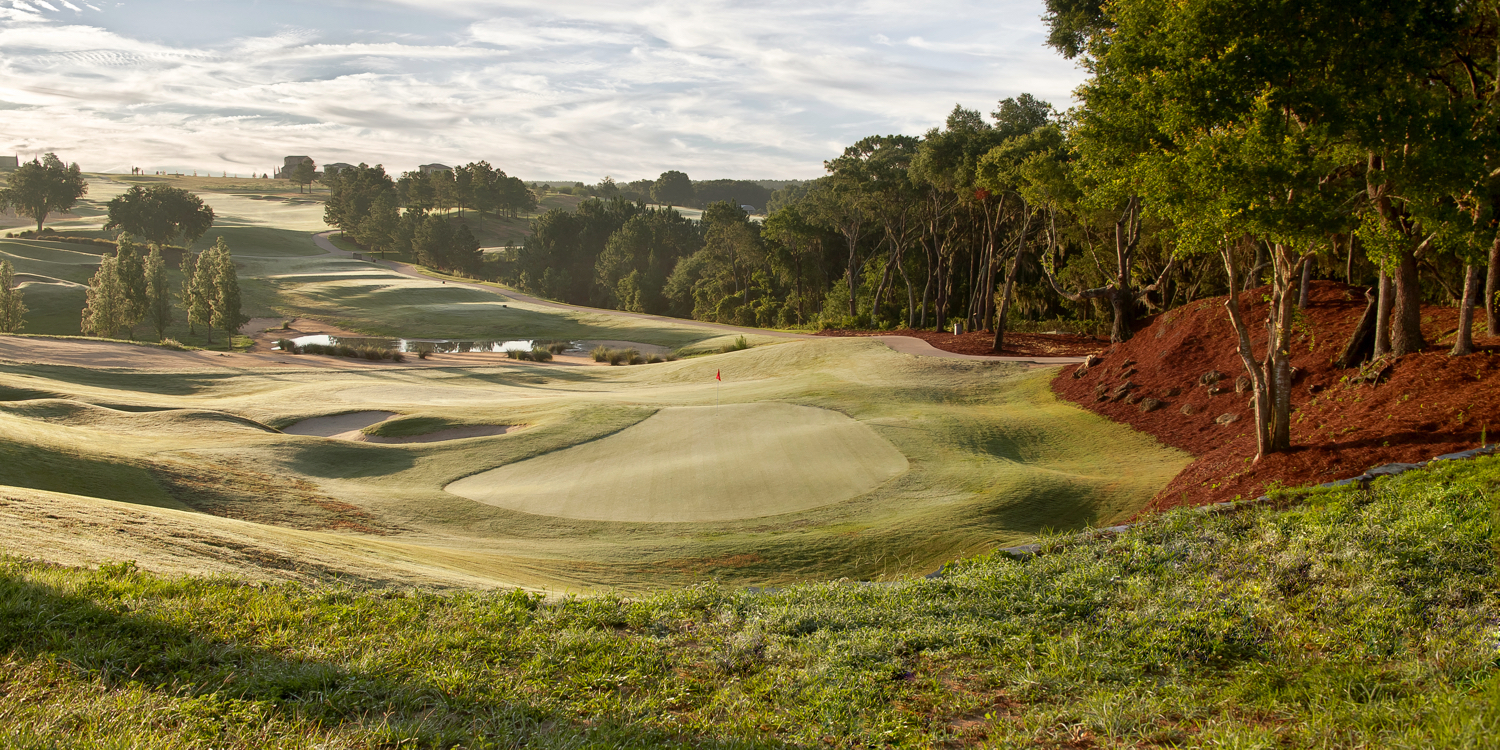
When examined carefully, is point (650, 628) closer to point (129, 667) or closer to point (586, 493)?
point (129, 667)

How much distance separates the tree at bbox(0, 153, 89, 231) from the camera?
3816 inches

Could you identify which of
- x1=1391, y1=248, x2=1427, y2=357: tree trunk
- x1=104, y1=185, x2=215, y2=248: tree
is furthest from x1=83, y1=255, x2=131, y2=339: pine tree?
x1=1391, y1=248, x2=1427, y2=357: tree trunk

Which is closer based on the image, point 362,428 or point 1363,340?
point 1363,340

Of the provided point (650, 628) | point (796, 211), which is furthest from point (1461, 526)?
point (796, 211)

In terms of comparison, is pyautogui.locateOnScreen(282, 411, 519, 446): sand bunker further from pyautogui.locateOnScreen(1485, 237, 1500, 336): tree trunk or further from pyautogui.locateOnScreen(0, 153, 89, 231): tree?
pyautogui.locateOnScreen(0, 153, 89, 231): tree

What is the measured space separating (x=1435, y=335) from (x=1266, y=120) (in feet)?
35.5

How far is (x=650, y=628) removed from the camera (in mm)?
7180

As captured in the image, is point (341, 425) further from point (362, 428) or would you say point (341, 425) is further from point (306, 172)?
point (306, 172)

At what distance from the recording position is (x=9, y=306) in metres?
48.6

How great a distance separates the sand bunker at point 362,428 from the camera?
2155 cm

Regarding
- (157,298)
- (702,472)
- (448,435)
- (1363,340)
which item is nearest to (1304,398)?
(1363,340)

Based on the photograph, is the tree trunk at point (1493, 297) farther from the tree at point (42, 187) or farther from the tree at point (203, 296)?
the tree at point (42, 187)

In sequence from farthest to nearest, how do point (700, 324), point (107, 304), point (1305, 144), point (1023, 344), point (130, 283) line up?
point (700, 324)
point (130, 283)
point (107, 304)
point (1023, 344)
point (1305, 144)

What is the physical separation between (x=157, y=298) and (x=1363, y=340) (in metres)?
66.1
